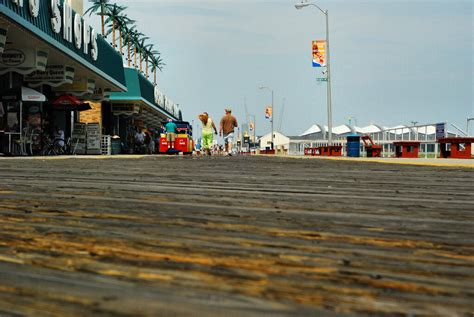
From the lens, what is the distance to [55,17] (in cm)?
1878

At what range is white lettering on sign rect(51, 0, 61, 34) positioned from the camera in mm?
18547

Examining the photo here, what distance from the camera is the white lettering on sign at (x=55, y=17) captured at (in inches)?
730

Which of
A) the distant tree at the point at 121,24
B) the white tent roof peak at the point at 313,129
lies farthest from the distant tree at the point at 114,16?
the white tent roof peak at the point at 313,129

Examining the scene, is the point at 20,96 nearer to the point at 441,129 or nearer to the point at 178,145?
the point at 178,145

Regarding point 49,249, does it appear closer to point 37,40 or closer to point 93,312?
point 93,312

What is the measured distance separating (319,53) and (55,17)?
17248 millimetres

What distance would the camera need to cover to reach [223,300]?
1108 mm

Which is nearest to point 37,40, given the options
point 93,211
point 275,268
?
point 93,211

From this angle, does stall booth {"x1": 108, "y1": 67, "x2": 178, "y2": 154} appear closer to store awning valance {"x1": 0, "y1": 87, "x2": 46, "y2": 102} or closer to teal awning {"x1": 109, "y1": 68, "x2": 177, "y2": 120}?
teal awning {"x1": 109, "y1": 68, "x2": 177, "y2": 120}

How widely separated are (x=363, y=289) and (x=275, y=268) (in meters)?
0.26

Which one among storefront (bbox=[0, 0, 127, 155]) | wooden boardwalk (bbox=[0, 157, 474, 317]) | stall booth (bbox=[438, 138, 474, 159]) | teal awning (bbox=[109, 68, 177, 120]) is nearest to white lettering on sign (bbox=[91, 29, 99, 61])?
storefront (bbox=[0, 0, 127, 155])

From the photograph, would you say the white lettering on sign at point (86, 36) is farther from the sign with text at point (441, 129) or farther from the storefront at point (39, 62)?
the sign with text at point (441, 129)

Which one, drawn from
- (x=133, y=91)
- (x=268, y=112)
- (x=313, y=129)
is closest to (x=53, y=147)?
(x=133, y=91)

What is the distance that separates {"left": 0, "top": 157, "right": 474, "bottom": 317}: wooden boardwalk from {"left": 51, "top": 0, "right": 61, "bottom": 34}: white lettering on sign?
17.2 m
